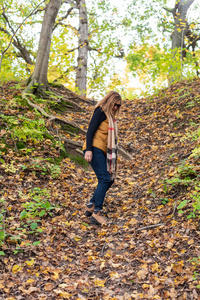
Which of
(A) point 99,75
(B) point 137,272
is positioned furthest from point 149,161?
(A) point 99,75

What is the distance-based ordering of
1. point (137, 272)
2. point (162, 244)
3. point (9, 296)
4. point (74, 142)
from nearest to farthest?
1. point (9, 296)
2. point (137, 272)
3. point (162, 244)
4. point (74, 142)

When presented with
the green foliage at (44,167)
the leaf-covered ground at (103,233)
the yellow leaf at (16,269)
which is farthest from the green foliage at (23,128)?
the yellow leaf at (16,269)

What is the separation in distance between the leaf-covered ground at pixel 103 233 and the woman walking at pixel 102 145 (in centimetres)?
55

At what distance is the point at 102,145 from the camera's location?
4.63 meters

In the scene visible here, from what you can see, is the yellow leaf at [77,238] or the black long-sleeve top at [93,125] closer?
the yellow leaf at [77,238]

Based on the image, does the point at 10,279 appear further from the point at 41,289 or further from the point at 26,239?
the point at 26,239

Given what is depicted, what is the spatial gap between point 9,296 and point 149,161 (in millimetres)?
4753

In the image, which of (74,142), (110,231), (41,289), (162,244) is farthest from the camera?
(74,142)

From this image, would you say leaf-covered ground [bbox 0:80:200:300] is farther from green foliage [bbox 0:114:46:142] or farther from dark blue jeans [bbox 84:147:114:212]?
dark blue jeans [bbox 84:147:114:212]

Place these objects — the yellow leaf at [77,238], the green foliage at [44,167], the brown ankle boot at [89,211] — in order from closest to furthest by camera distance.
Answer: the yellow leaf at [77,238] < the brown ankle boot at [89,211] < the green foliage at [44,167]

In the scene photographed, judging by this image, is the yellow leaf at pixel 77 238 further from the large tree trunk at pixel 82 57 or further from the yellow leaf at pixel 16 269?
the large tree trunk at pixel 82 57

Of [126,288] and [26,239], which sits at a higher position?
[26,239]

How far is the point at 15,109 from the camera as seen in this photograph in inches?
295

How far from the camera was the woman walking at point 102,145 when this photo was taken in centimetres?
456
